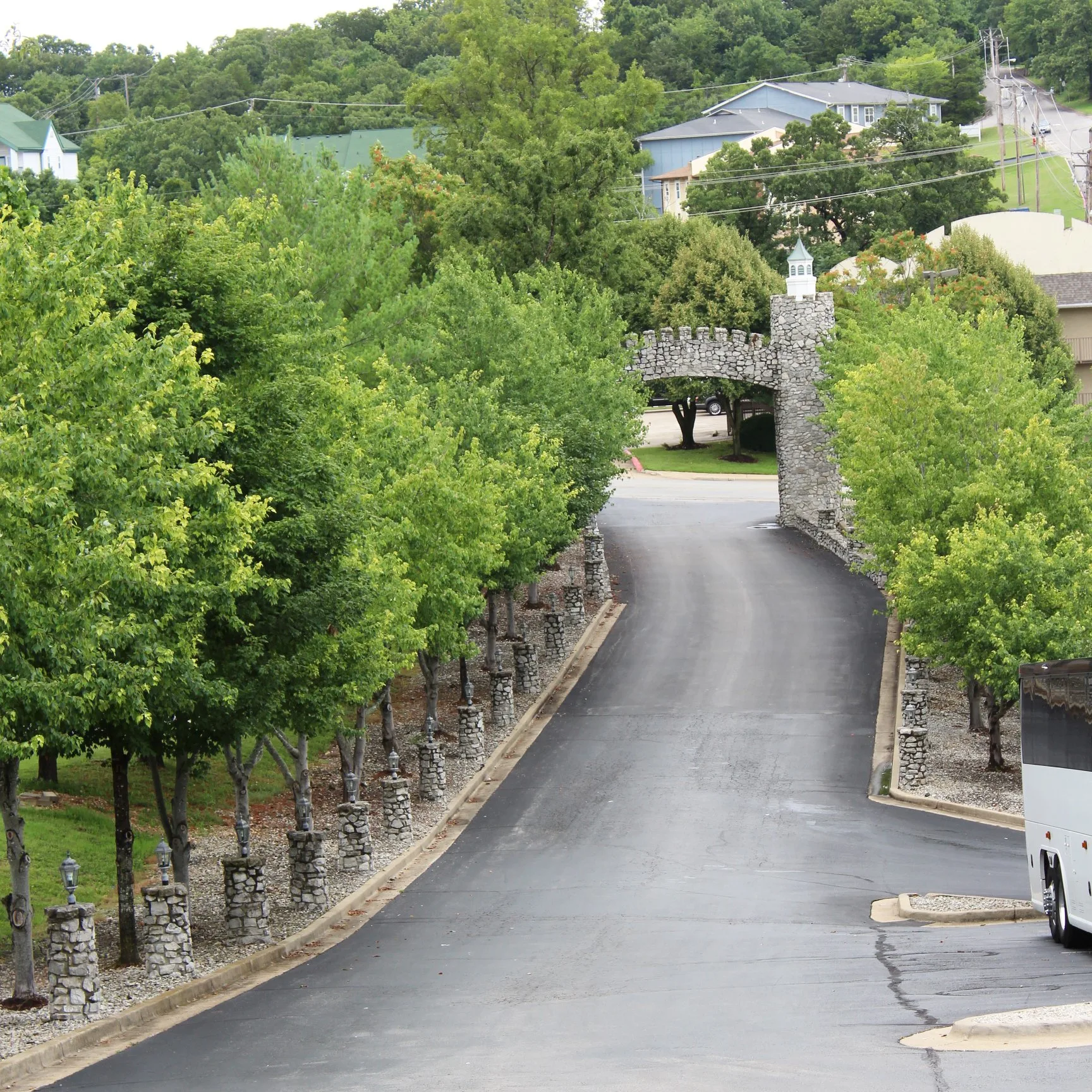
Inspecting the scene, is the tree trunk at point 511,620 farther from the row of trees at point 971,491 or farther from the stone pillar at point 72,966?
the stone pillar at point 72,966

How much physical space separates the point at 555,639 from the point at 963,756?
12.2m

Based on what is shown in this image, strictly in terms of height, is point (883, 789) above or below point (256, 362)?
below

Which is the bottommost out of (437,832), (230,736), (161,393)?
(437,832)

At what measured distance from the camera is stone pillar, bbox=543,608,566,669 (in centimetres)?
4322

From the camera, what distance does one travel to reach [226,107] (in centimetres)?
13550

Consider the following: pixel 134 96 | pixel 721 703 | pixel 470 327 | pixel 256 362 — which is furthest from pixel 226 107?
pixel 256 362

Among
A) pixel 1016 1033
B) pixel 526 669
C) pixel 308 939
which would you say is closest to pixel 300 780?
pixel 308 939

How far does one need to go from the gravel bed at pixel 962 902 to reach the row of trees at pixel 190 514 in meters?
8.25

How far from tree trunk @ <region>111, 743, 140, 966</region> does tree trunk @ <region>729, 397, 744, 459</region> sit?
5923cm

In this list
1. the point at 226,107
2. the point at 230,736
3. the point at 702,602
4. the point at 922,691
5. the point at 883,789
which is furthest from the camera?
the point at 226,107

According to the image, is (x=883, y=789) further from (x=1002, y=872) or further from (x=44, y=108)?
(x=44, y=108)

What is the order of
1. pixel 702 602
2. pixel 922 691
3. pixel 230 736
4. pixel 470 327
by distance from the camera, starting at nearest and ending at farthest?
1. pixel 230 736
2. pixel 922 691
3. pixel 470 327
4. pixel 702 602

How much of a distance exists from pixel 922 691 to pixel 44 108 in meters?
126

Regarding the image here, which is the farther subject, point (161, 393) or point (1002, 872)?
point (1002, 872)
